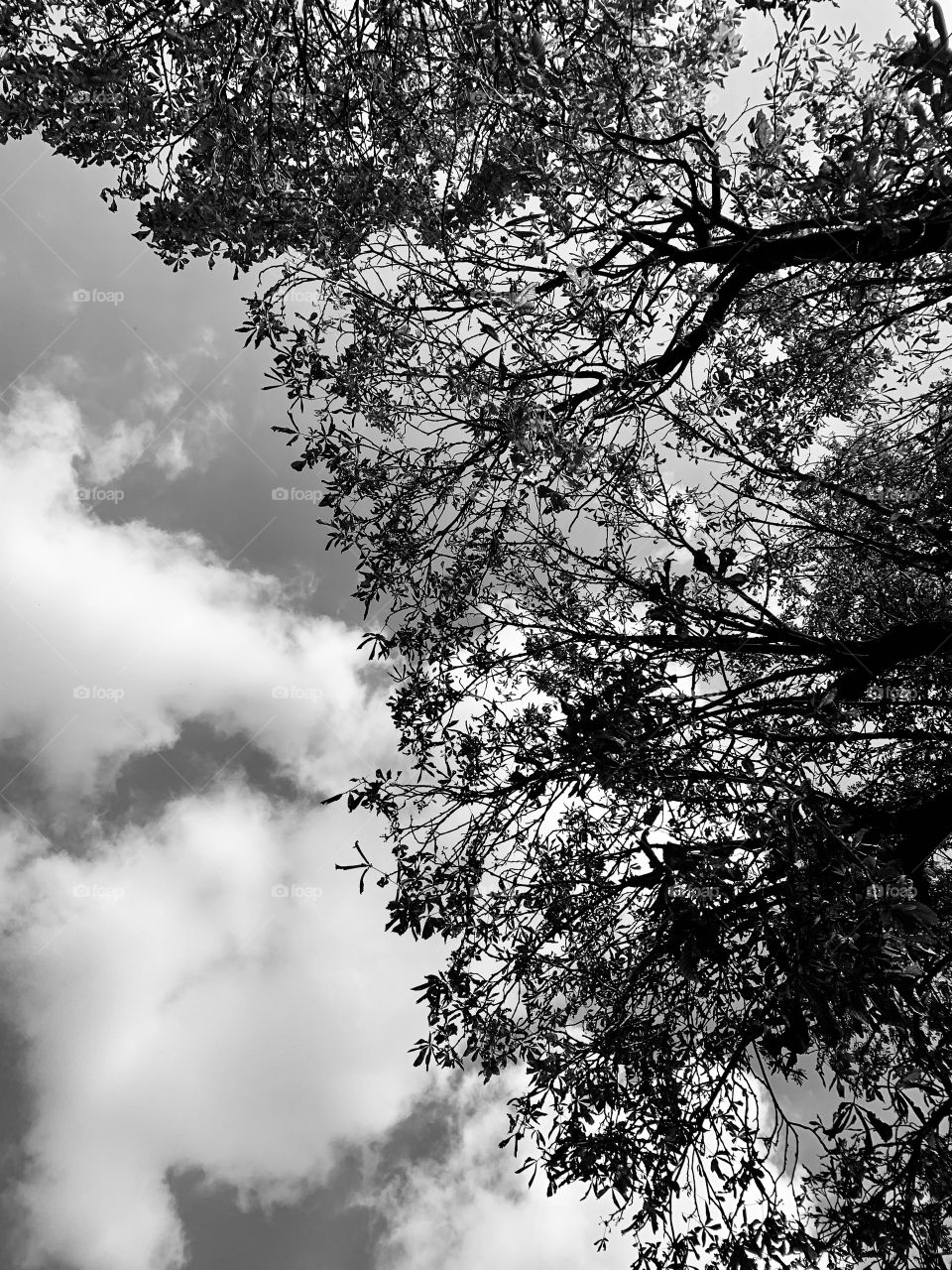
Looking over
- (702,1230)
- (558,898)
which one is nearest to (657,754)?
(558,898)

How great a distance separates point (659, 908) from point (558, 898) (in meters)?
1.67

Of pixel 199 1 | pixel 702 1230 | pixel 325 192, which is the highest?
pixel 199 1

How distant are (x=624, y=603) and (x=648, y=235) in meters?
3.44

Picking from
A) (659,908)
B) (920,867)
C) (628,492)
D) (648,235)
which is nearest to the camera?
(659,908)

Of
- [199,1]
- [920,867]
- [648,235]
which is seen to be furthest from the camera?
[920,867]

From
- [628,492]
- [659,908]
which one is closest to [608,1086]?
[659,908]

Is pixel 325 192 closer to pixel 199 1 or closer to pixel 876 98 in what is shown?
pixel 199 1

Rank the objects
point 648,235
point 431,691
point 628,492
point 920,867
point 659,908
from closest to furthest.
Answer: point 659,908 → point 648,235 → point 920,867 → point 431,691 → point 628,492

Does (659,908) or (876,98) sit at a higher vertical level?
(876,98)

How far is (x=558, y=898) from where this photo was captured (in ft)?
21.1

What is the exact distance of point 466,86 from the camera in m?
5.46

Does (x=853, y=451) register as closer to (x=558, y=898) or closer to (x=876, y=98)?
(x=876, y=98)

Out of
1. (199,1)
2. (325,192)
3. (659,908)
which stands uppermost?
Result: (199,1)

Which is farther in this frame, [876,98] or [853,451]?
[853,451]
